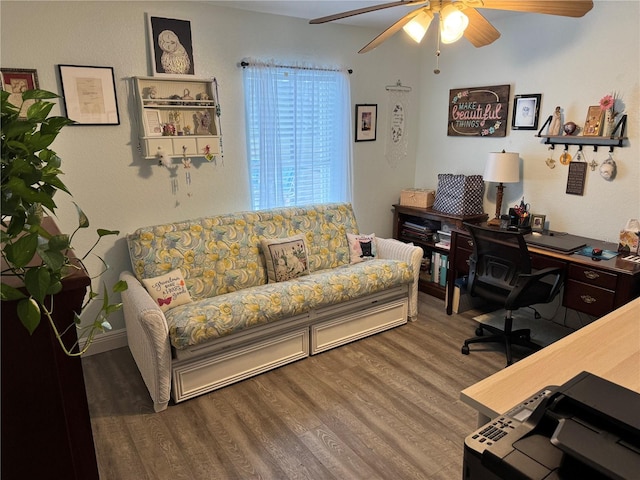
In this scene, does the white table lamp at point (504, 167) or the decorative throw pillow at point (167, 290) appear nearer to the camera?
the decorative throw pillow at point (167, 290)

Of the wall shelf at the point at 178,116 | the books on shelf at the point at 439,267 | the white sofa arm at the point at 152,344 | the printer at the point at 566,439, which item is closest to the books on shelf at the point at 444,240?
the books on shelf at the point at 439,267

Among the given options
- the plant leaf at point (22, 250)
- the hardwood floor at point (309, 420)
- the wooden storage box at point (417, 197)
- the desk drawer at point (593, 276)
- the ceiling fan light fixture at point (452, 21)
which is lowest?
the hardwood floor at point (309, 420)

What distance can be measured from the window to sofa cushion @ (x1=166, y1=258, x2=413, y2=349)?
782mm

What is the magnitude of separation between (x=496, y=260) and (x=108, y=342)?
2765 mm

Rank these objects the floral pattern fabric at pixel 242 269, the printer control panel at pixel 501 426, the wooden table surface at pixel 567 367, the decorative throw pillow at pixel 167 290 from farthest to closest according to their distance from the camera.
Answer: the decorative throw pillow at pixel 167 290
the floral pattern fabric at pixel 242 269
the wooden table surface at pixel 567 367
the printer control panel at pixel 501 426

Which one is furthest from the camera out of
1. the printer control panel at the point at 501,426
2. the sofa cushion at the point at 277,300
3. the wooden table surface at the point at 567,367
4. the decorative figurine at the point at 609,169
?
the decorative figurine at the point at 609,169

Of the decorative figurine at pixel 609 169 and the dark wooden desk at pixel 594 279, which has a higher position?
the decorative figurine at pixel 609 169

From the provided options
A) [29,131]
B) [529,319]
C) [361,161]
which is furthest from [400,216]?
[29,131]

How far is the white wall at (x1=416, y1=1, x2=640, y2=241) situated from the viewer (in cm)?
298

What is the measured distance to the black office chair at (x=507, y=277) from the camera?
111 inches

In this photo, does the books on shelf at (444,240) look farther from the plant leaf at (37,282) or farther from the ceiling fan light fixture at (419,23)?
the plant leaf at (37,282)

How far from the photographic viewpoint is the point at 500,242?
9.43 feet

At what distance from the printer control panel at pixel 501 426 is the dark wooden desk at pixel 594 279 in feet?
6.25

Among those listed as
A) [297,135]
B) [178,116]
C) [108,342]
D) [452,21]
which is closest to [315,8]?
[297,135]
